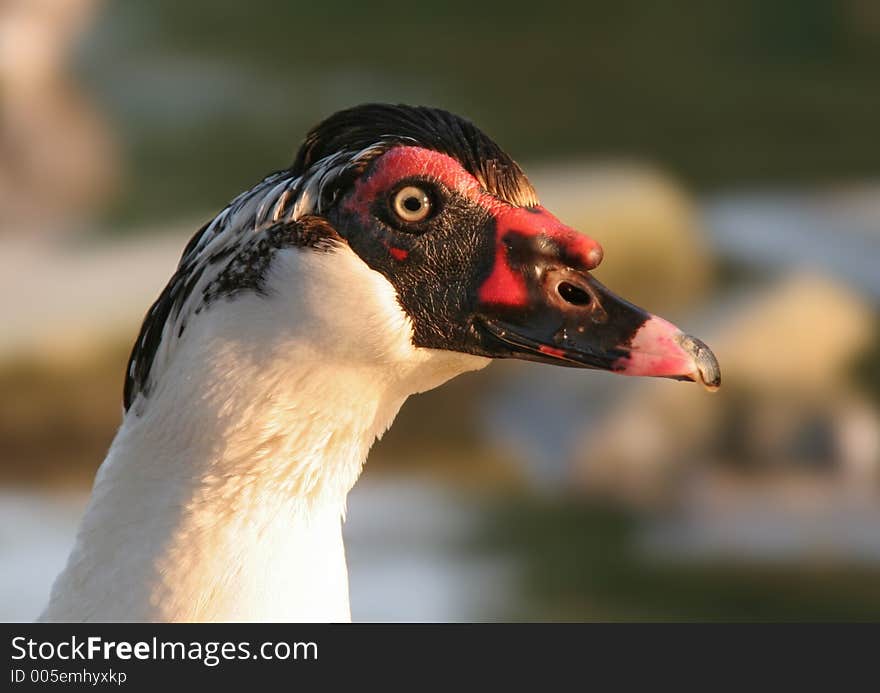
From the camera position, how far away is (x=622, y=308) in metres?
2.10

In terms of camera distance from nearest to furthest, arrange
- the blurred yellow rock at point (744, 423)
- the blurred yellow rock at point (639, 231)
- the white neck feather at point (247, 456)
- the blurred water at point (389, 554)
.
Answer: the white neck feather at point (247, 456)
the blurred water at point (389, 554)
the blurred yellow rock at point (744, 423)
the blurred yellow rock at point (639, 231)

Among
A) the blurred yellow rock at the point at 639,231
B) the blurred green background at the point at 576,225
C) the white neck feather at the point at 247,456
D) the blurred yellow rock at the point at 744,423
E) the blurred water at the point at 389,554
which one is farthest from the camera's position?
the blurred yellow rock at the point at 639,231

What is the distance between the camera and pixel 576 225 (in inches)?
305

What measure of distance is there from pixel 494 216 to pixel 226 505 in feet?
2.00

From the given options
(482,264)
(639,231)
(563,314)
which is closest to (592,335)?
(563,314)

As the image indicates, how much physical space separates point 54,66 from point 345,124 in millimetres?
8671

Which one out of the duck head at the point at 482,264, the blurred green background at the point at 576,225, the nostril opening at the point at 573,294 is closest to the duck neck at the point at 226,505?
the duck head at the point at 482,264

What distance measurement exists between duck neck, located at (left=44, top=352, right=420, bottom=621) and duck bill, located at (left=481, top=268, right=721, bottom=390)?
9.1 inches

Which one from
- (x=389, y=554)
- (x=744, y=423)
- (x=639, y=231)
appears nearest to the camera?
(x=389, y=554)

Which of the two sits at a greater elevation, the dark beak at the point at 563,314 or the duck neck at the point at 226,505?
the dark beak at the point at 563,314

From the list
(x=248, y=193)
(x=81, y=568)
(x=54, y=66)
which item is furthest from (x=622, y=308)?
(x=54, y=66)

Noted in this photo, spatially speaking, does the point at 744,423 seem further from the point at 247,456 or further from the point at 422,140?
the point at 247,456

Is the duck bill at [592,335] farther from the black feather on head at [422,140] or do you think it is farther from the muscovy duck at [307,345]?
the black feather on head at [422,140]

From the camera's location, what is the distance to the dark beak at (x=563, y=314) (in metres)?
2.07
